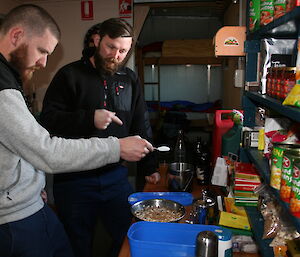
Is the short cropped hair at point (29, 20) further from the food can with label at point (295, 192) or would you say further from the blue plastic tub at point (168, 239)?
the food can with label at point (295, 192)

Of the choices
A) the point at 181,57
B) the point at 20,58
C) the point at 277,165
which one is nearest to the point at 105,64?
the point at 20,58

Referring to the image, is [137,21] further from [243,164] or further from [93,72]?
[243,164]

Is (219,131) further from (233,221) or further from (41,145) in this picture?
(41,145)

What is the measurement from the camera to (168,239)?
1.09 meters

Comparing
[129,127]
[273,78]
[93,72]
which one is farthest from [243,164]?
[93,72]

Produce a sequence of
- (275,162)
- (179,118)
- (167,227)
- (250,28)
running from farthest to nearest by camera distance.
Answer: (179,118) < (250,28) < (167,227) < (275,162)

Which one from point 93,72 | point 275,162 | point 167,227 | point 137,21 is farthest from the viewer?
point 137,21

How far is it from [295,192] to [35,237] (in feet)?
→ 3.34

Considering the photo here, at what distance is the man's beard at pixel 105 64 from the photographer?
1.74 m

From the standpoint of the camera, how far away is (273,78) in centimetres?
112

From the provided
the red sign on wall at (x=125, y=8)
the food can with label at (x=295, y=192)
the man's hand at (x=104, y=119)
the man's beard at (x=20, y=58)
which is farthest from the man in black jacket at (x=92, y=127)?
the red sign on wall at (x=125, y=8)

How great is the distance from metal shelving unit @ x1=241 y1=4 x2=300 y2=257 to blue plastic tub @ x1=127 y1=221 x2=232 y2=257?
0.61 ft

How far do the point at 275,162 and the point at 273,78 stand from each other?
13.8 inches

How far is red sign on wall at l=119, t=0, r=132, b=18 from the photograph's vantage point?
3.54m
